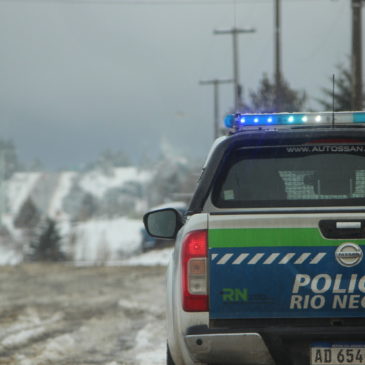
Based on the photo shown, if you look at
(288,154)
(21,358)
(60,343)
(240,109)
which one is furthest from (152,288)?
(240,109)

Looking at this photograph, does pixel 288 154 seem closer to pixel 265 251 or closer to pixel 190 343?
pixel 265 251

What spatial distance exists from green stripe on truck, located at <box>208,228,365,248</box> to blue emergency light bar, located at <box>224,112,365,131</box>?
3.47ft

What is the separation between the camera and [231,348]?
5465 millimetres

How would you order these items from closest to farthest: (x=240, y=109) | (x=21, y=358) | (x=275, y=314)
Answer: (x=275, y=314)
(x=21, y=358)
(x=240, y=109)

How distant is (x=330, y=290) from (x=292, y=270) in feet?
0.73

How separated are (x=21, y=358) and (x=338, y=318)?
5.48 meters

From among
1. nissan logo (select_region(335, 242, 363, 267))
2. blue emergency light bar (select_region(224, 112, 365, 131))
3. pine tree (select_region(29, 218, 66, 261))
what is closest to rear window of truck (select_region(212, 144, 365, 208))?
blue emergency light bar (select_region(224, 112, 365, 131))

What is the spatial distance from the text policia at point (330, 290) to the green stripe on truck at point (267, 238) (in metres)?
0.18

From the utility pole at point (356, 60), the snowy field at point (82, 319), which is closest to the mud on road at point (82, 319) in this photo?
the snowy field at point (82, 319)

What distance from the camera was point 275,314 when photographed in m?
5.48

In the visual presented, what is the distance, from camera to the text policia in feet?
17.9

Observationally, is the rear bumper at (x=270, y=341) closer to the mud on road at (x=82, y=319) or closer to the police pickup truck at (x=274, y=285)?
the police pickup truck at (x=274, y=285)

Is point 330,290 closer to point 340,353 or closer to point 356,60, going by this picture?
point 340,353

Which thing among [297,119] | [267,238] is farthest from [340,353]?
[297,119]
